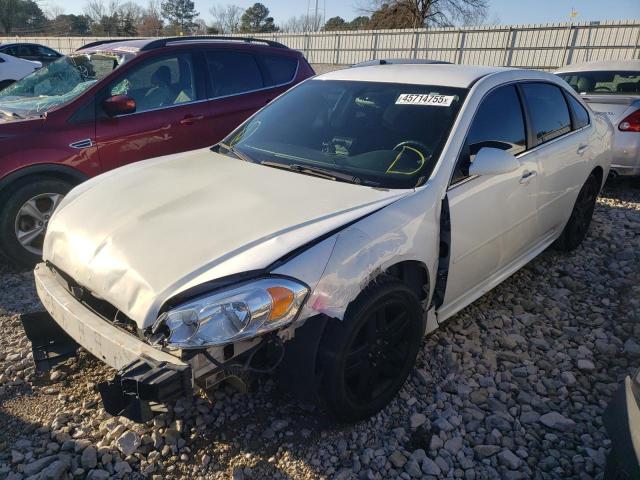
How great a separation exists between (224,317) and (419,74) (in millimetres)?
2212

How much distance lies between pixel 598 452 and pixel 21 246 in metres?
4.31

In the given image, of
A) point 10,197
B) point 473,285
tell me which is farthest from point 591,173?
point 10,197

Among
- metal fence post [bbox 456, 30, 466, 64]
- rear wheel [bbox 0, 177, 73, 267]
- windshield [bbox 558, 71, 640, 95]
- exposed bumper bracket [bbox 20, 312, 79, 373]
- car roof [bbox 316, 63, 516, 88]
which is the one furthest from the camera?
metal fence post [bbox 456, 30, 466, 64]

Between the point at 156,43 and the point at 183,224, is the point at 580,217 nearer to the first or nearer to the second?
the point at 183,224

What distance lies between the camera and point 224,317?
1.91m

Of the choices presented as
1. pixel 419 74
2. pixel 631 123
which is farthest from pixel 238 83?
pixel 631 123

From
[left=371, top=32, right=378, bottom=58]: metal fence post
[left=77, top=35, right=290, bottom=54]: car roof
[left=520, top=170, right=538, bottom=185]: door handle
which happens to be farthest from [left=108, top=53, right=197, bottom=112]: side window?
[left=371, top=32, right=378, bottom=58]: metal fence post

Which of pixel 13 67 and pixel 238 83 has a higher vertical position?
pixel 238 83

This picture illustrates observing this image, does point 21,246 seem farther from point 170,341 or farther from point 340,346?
point 340,346

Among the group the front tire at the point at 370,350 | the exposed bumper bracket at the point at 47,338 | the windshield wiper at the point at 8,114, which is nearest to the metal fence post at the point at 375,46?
the windshield wiper at the point at 8,114

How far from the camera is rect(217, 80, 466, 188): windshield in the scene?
9.05 ft

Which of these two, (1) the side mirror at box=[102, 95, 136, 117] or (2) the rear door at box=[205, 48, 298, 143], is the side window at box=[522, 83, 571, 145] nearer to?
(2) the rear door at box=[205, 48, 298, 143]

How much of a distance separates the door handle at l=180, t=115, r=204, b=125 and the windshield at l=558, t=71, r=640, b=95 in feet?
18.0

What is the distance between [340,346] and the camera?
2.15 m
